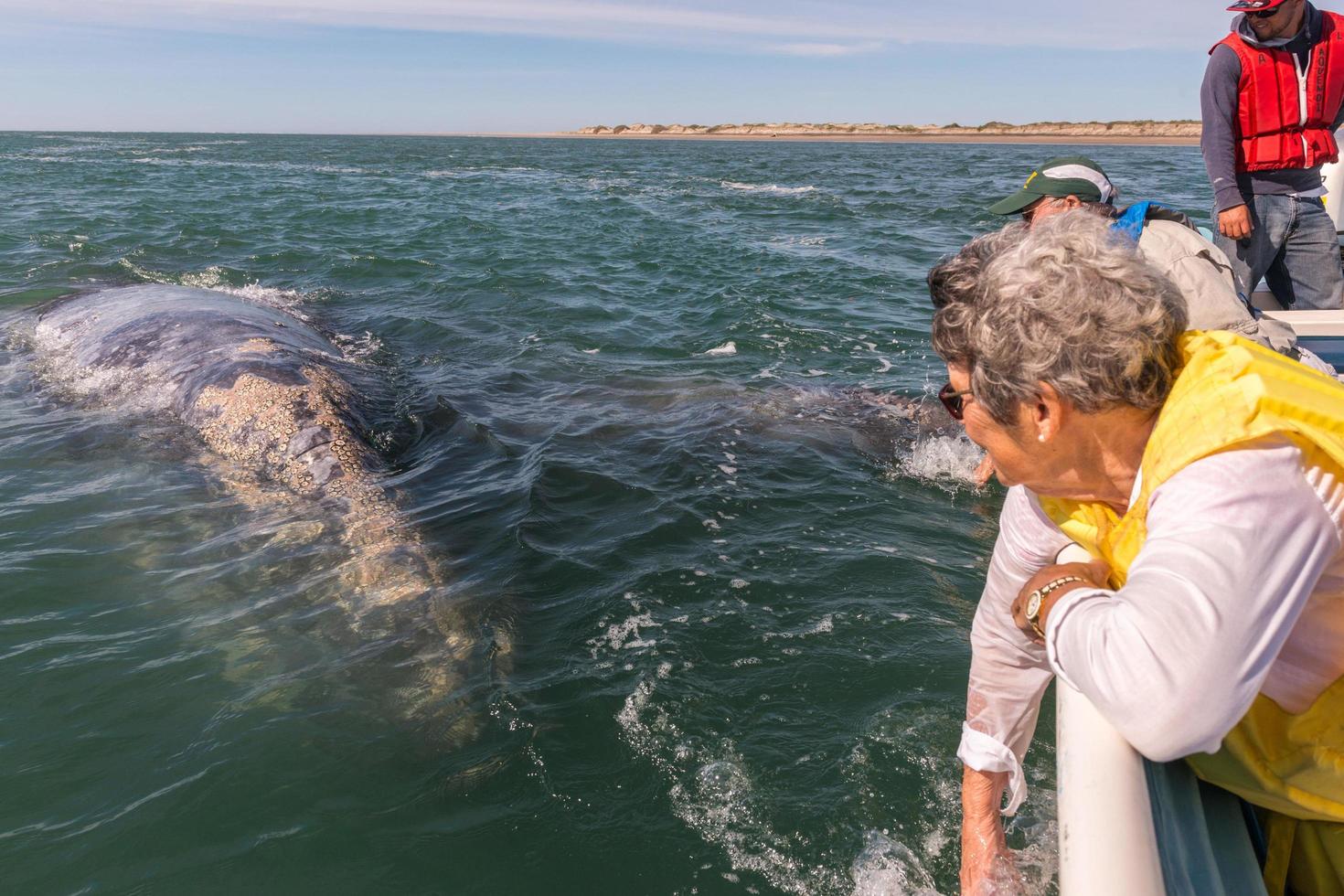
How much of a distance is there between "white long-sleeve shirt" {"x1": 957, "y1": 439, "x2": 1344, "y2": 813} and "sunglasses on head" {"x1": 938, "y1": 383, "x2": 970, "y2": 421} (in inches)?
21.9

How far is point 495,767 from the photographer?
12.2ft

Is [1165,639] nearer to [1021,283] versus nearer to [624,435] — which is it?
[1021,283]

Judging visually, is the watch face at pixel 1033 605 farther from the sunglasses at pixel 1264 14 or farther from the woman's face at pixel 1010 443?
the sunglasses at pixel 1264 14

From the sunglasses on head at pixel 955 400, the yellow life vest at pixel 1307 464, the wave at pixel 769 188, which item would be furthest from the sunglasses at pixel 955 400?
the wave at pixel 769 188

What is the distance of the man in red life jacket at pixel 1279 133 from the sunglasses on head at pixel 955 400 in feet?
14.1

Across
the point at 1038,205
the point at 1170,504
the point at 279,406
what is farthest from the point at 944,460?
the point at 1170,504

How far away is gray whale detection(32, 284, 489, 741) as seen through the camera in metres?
4.84

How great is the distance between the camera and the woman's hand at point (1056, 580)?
77.1 inches

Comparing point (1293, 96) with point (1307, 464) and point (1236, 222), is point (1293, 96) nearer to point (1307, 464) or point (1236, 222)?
point (1236, 222)

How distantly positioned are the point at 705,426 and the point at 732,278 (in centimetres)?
716

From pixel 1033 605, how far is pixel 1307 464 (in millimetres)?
651

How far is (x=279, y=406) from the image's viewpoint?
23.0ft

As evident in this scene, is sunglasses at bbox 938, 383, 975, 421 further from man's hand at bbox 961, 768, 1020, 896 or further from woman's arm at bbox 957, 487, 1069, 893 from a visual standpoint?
man's hand at bbox 961, 768, 1020, 896

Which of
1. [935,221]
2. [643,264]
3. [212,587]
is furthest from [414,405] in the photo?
[935,221]
